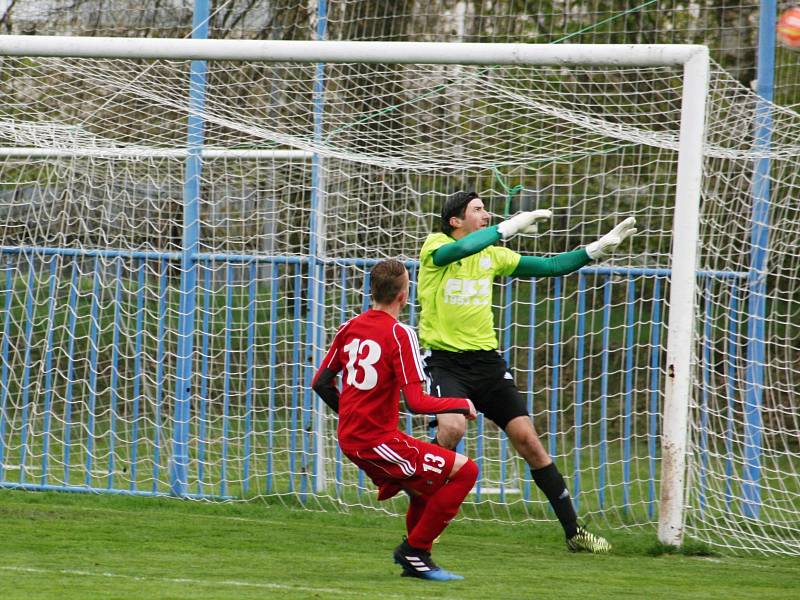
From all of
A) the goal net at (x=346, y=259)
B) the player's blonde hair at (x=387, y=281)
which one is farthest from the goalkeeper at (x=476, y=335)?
the player's blonde hair at (x=387, y=281)

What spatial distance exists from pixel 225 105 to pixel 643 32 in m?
3.93

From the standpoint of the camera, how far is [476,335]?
270 inches

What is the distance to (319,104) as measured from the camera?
8195 mm

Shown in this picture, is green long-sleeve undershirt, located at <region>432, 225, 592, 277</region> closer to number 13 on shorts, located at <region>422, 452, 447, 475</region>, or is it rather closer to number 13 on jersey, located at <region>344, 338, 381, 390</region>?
number 13 on jersey, located at <region>344, 338, 381, 390</region>

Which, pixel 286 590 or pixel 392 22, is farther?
pixel 392 22

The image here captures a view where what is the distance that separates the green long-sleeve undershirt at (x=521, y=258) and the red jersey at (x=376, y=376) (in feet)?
2.87

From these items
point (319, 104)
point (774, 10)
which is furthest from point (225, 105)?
point (774, 10)

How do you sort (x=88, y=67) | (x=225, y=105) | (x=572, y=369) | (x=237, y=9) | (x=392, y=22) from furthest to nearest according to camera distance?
(x=572, y=369)
(x=237, y=9)
(x=392, y=22)
(x=225, y=105)
(x=88, y=67)

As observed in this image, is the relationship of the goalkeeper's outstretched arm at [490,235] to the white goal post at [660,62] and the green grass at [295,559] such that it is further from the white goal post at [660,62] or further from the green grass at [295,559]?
the green grass at [295,559]

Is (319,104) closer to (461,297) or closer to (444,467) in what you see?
(461,297)

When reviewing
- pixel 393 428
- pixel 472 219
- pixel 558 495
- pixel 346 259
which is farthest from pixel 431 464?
pixel 346 259

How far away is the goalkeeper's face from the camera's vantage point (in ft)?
22.6

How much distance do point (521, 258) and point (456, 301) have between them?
486 millimetres

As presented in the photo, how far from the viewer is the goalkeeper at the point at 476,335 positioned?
22.4ft
